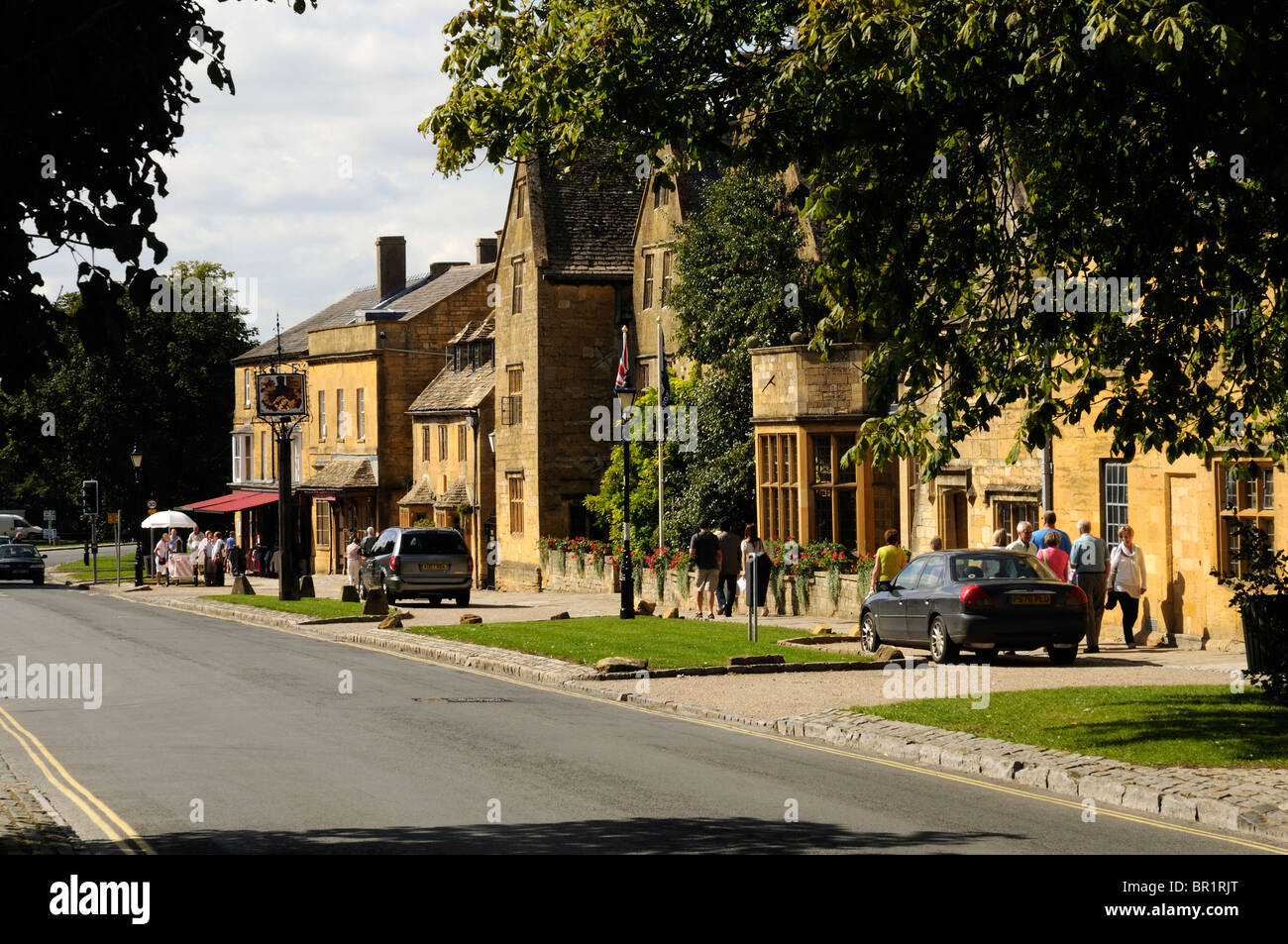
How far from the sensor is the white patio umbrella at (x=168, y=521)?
5953 cm

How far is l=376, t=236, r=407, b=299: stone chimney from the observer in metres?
71.6

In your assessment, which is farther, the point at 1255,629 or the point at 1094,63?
the point at 1255,629

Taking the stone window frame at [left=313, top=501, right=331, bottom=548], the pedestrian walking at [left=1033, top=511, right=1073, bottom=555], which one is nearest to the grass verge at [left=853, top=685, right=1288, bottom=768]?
the pedestrian walking at [left=1033, top=511, right=1073, bottom=555]

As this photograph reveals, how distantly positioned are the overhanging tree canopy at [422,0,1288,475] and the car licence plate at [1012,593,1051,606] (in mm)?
4677

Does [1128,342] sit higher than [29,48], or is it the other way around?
[29,48]

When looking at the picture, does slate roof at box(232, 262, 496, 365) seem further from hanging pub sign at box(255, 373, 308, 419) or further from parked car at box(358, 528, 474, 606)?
parked car at box(358, 528, 474, 606)

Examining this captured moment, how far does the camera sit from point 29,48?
27.3ft

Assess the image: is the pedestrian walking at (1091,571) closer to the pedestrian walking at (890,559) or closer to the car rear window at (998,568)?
the car rear window at (998,568)

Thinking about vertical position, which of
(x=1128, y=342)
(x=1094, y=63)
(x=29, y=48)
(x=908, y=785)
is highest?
(x=1094, y=63)

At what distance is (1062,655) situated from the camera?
2111 centimetres

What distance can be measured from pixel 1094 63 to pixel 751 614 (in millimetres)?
13974

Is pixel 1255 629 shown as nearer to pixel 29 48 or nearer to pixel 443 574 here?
pixel 29 48
